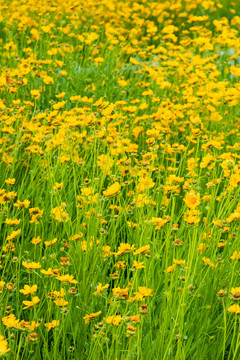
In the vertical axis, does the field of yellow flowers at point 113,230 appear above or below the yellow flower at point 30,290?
below

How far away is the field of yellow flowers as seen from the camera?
5.03 feet

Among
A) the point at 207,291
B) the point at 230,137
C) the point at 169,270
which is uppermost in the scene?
the point at 169,270

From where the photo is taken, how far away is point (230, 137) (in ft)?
10.7

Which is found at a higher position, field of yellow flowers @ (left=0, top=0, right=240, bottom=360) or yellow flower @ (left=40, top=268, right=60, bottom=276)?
yellow flower @ (left=40, top=268, right=60, bottom=276)

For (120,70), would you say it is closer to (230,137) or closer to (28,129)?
(230,137)

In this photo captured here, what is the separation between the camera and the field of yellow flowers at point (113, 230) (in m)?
1.53

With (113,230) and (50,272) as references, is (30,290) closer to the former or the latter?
(50,272)

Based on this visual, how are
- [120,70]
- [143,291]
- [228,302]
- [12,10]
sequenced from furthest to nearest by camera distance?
[12,10] → [120,70] → [228,302] → [143,291]

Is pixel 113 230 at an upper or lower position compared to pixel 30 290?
lower

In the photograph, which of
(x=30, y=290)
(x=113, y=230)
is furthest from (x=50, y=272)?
(x=113, y=230)

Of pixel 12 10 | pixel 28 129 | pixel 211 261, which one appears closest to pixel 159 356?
pixel 211 261

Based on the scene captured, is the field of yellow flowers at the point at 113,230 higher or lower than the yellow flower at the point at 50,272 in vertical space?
lower

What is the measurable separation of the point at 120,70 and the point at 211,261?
2649 millimetres

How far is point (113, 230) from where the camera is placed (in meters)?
2.11
